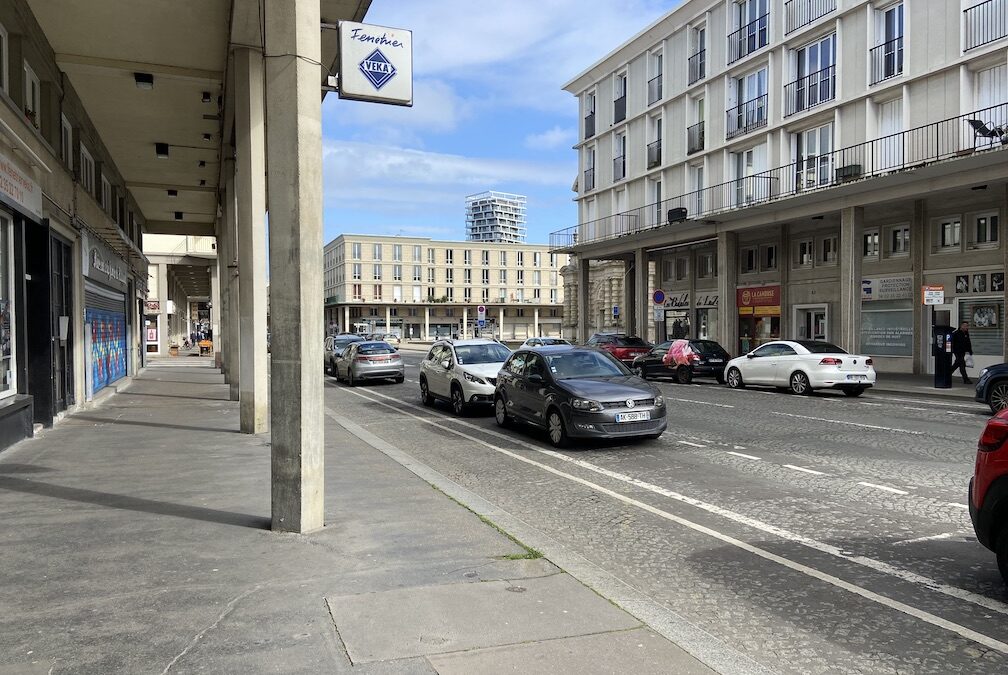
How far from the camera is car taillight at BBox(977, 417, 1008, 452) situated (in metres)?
4.37

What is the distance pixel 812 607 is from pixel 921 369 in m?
22.8

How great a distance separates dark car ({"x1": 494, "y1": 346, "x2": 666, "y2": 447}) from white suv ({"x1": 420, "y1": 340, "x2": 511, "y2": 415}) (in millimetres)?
1789

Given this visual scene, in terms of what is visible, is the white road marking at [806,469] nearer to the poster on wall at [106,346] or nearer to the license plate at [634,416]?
the license plate at [634,416]

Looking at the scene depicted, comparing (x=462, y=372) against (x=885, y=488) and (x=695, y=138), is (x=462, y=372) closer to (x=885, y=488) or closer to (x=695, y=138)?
(x=885, y=488)

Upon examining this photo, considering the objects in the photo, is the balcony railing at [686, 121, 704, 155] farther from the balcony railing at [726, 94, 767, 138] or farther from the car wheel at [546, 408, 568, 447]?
the car wheel at [546, 408, 568, 447]

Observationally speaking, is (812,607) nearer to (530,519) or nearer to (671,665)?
(671,665)

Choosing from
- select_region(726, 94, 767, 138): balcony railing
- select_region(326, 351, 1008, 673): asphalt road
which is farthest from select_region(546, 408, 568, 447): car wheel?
select_region(726, 94, 767, 138): balcony railing

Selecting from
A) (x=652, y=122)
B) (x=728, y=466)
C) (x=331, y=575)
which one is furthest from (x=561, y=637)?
(x=652, y=122)

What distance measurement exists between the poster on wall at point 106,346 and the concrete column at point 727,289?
21553mm

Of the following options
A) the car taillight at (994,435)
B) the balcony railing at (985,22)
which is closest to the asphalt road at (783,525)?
the car taillight at (994,435)

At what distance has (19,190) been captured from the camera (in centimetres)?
974

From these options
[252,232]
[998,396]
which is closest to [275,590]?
[252,232]

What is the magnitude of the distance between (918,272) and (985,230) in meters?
2.40

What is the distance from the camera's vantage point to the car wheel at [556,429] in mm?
10398
